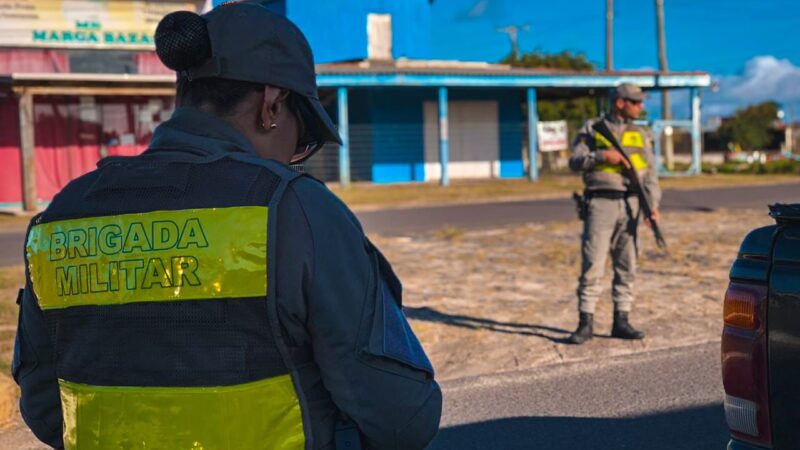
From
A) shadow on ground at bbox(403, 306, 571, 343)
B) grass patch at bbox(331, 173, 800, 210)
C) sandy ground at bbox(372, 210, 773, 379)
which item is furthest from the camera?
grass patch at bbox(331, 173, 800, 210)

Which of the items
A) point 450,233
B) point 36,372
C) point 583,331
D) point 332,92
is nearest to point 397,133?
point 332,92

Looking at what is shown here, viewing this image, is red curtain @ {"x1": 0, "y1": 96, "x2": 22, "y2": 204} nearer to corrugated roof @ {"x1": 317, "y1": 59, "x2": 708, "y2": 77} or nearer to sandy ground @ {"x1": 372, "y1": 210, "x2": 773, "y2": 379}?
corrugated roof @ {"x1": 317, "y1": 59, "x2": 708, "y2": 77}

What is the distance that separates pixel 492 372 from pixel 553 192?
18.4 meters

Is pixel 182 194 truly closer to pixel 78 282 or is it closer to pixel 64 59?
pixel 78 282

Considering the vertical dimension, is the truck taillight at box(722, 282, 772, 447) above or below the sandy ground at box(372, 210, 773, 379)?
above

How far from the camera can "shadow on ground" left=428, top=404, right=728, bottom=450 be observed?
15.1ft

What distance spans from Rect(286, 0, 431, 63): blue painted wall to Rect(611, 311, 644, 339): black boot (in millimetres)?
24077

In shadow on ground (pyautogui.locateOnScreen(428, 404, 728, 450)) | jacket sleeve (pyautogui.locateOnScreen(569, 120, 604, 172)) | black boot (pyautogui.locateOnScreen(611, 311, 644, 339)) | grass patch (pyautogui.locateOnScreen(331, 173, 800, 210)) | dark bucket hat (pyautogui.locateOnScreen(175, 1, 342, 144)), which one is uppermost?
dark bucket hat (pyautogui.locateOnScreen(175, 1, 342, 144))

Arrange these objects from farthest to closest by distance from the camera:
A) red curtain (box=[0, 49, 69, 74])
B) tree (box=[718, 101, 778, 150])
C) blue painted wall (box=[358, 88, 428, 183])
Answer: tree (box=[718, 101, 778, 150]) < blue painted wall (box=[358, 88, 428, 183]) < red curtain (box=[0, 49, 69, 74])

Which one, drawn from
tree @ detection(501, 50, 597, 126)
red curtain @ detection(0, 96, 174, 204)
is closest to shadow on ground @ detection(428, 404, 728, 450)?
red curtain @ detection(0, 96, 174, 204)

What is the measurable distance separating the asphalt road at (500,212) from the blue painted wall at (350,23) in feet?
36.8

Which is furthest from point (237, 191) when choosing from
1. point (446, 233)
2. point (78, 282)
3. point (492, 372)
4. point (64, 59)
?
point (64, 59)

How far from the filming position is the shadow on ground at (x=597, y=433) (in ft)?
15.1

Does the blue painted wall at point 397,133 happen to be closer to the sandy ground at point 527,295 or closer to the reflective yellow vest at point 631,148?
the sandy ground at point 527,295
